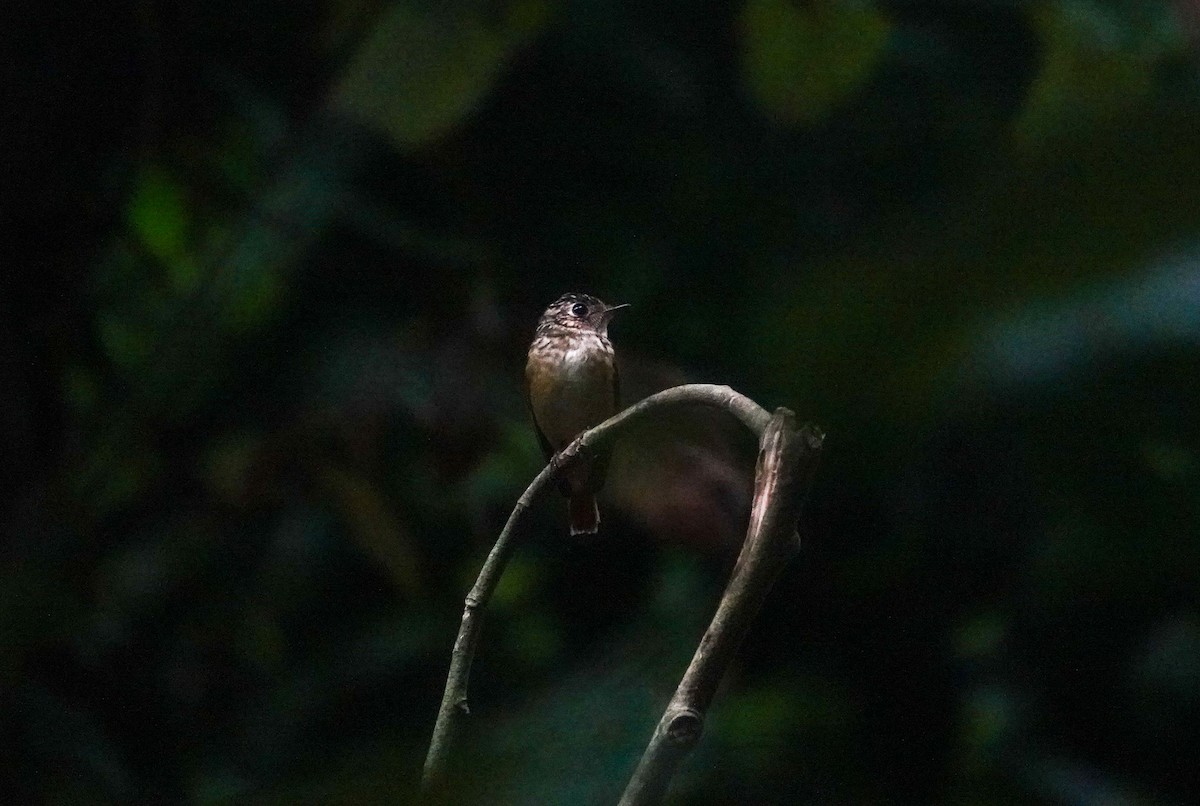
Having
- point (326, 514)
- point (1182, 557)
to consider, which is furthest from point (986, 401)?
point (326, 514)

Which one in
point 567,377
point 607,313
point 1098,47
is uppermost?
point 1098,47

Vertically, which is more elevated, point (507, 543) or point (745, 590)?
point (745, 590)

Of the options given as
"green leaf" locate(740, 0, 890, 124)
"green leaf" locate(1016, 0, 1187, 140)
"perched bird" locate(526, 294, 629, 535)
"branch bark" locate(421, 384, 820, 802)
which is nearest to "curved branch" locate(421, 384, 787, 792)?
"branch bark" locate(421, 384, 820, 802)

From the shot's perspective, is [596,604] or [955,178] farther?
[596,604]

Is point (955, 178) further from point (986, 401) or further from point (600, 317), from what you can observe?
point (600, 317)

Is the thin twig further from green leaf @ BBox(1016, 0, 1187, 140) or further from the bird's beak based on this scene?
the bird's beak

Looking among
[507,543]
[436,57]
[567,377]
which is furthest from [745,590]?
[567,377]

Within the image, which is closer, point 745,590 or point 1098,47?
point 745,590

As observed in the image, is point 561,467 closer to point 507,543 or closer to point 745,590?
point 507,543
